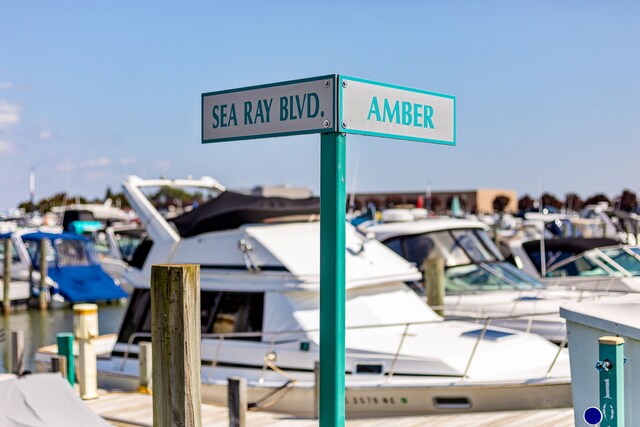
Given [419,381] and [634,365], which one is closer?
[634,365]

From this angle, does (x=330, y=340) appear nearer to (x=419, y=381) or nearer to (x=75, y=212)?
(x=419, y=381)

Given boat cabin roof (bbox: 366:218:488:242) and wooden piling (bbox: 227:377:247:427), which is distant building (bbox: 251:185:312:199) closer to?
boat cabin roof (bbox: 366:218:488:242)

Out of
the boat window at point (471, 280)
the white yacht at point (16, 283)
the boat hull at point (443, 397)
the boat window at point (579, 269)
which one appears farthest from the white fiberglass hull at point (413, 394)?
the white yacht at point (16, 283)

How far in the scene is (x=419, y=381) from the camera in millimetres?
9789

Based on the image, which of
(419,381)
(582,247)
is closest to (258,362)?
(419,381)

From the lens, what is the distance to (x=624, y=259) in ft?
61.8

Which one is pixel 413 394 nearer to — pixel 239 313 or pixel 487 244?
pixel 239 313

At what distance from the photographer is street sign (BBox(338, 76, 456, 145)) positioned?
4.52 m

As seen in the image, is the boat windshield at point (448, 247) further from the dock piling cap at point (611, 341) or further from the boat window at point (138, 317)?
the dock piling cap at point (611, 341)

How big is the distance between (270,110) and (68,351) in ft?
25.2

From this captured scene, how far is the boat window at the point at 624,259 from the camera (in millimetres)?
18375

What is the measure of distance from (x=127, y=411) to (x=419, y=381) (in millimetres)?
3521

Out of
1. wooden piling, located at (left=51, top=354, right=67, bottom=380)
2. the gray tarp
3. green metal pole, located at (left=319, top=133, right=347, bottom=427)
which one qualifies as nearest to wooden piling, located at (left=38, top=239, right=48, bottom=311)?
wooden piling, located at (left=51, top=354, right=67, bottom=380)

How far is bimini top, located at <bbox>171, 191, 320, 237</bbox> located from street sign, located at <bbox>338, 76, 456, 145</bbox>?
274 inches
